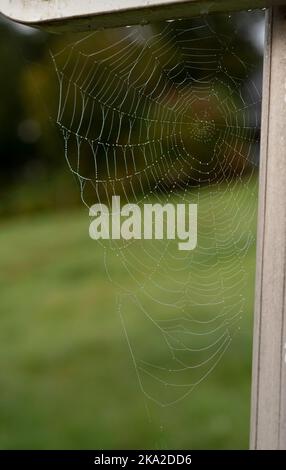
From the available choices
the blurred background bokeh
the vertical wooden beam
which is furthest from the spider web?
the vertical wooden beam

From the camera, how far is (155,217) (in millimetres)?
1621

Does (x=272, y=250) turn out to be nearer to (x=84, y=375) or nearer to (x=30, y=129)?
(x=84, y=375)

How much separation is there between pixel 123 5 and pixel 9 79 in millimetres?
5918

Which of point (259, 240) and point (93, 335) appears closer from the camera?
point (259, 240)

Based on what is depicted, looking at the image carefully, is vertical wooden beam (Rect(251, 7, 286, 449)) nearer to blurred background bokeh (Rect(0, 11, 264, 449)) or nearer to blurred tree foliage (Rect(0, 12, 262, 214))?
blurred background bokeh (Rect(0, 11, 264, 449))

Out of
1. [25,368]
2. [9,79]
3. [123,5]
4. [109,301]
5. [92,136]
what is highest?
[9,79]

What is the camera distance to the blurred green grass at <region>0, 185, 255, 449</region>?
2.17m

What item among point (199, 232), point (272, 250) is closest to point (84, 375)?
point (199, 232)

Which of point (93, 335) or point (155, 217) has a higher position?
point (155, 217)

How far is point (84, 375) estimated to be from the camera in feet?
9.59

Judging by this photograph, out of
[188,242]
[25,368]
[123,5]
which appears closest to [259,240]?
[123,5]

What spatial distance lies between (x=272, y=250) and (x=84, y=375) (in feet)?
7.06

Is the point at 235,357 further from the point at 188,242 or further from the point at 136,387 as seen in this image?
the point at 188,242

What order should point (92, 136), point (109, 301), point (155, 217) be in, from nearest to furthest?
point (155, 217) < point (109, 301) < point (92, 136)
